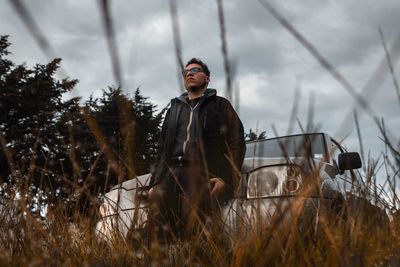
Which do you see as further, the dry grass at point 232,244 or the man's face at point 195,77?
the man's face at point 195,77

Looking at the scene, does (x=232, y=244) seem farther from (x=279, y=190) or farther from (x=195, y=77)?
(x=195, y=77)

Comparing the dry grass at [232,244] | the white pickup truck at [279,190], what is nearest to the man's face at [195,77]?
the white pickup truck at [279,190]

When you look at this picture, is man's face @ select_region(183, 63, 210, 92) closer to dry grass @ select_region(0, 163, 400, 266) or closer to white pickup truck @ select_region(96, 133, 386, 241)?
white pickup truck @ select_region(96, 133, 386, 241)

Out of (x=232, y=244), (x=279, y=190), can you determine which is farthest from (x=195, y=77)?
(x=232, y=244)

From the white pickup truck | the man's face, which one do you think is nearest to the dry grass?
the white pickup truck

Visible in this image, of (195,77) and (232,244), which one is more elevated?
(195,77)

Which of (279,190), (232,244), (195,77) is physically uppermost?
(195,77)

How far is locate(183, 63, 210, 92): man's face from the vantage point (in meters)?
2.92

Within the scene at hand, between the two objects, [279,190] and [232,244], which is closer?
[232,244]

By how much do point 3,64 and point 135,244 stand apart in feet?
69.4

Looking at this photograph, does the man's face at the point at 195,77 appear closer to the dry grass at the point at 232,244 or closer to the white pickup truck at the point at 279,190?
the white pickup truck at the point at 279,190

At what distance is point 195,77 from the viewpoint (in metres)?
2.96

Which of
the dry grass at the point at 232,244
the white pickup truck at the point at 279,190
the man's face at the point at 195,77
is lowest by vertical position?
the dry grass at the point at 232,244

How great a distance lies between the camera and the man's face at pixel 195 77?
115 inches
